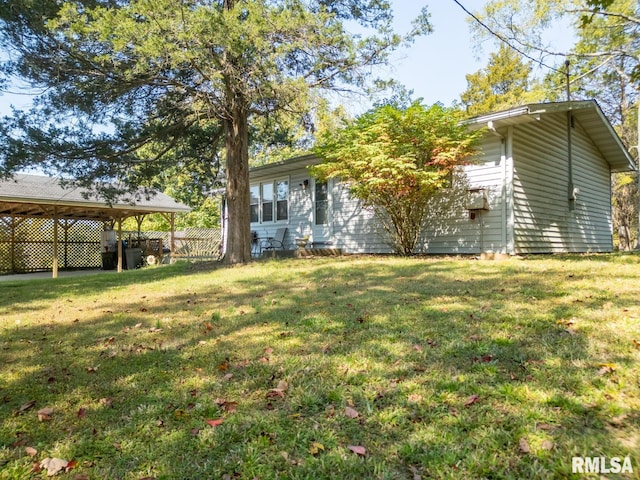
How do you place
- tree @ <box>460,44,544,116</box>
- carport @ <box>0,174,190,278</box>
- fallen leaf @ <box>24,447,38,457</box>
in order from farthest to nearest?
1. tree @ <box>460,44,544,116</box>
2. carport @ <box>0,174,190,278</box>
3. fallen leaf @ <box>24,447,38,457</box>

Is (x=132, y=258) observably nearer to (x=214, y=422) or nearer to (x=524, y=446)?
(x=214, y=422)

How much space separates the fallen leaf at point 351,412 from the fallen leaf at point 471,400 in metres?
0.60

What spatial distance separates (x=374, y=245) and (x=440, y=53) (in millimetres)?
5230

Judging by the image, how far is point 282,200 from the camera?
47.4 ft

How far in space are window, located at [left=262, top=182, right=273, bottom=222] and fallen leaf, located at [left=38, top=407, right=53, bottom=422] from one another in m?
12.6

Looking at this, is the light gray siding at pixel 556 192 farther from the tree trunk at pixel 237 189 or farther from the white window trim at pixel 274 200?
the white window trim at pixel 274 200

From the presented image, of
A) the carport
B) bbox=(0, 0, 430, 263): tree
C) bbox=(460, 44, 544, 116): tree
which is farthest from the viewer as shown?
bbox=(460, 44, 544, 116): tree

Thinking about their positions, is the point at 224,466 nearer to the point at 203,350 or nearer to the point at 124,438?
the point at 124,438

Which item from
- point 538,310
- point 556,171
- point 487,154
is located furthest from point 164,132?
point 556,171

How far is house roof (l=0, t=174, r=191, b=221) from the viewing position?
1320cm

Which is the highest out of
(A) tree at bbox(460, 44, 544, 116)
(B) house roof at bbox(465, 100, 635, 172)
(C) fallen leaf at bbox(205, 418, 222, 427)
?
(A) tree at bbox(460, 44, 544, 116)

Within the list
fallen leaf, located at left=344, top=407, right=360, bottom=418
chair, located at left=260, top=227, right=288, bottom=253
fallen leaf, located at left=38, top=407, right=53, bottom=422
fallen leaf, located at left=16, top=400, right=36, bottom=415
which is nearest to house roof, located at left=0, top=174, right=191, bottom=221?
chair, located at left=260, top=227, right=288, bottom=253

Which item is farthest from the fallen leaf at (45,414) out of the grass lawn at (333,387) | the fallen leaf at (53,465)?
the fallen leaf at (53,465)

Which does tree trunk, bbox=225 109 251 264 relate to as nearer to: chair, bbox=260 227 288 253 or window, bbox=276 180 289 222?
chair, bbox=260 227 288 253
